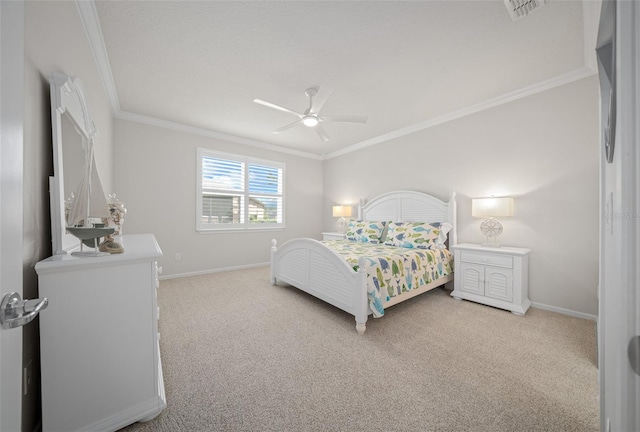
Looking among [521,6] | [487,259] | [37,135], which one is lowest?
[487,259]

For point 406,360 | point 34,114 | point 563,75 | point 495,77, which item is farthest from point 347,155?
point 34,114

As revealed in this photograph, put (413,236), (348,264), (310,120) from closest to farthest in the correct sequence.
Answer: (348,264) → (310,120) → (413,236)

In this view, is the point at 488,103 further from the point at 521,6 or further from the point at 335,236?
the point at 335,236

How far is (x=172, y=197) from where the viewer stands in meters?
3.88

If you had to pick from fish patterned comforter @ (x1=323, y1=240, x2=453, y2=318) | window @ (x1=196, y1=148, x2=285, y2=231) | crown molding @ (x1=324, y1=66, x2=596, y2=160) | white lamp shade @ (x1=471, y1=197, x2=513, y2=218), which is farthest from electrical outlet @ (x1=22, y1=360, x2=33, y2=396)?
crown molding @ (x1=324, y1=66, x2=596, y2=160)

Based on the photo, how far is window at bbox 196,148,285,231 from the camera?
421 centimetres

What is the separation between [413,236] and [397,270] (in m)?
1.01

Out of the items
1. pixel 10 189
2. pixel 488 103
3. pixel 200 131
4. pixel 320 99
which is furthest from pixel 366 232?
pixel 10 189

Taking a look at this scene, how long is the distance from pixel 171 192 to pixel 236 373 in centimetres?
324

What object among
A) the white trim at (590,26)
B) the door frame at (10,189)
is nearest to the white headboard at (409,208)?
the white trim at (590,26)

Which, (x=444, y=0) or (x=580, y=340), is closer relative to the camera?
(x=444, y=0)

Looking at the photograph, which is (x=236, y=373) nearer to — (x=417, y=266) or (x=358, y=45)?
(x=417, y=266)

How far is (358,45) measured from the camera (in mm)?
2074

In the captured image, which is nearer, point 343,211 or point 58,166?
point 58,166
